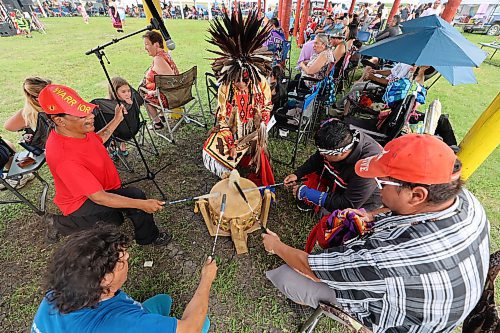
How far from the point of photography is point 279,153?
4250mm

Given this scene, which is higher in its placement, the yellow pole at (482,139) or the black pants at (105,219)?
the yellow pole at (482,139)

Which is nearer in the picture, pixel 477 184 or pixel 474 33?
pixel 477 184

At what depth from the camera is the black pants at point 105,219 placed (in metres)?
2.24

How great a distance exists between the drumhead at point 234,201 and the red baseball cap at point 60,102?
1.36 metres

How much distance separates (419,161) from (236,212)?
5.19 feet

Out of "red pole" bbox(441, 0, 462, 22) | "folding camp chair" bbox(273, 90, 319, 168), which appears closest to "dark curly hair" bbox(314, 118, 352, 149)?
"folding camp chair" bbox(273, 90, 319, 168)

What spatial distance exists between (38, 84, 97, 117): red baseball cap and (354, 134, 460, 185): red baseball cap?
87.0 inches

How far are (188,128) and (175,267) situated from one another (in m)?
3.03

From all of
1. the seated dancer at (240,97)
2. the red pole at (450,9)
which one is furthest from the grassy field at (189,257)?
A: the red pole at (450,9)

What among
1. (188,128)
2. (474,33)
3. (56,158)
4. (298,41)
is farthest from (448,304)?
(474,33)

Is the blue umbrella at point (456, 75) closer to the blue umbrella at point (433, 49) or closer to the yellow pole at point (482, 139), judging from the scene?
the blue umbrella at point (433, 49)

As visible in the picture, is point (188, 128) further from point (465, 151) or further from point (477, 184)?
point (477, 184)

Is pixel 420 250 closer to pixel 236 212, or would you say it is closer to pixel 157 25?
pixel 236 212

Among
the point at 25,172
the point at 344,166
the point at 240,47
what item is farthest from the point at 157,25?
the point at 344,166
